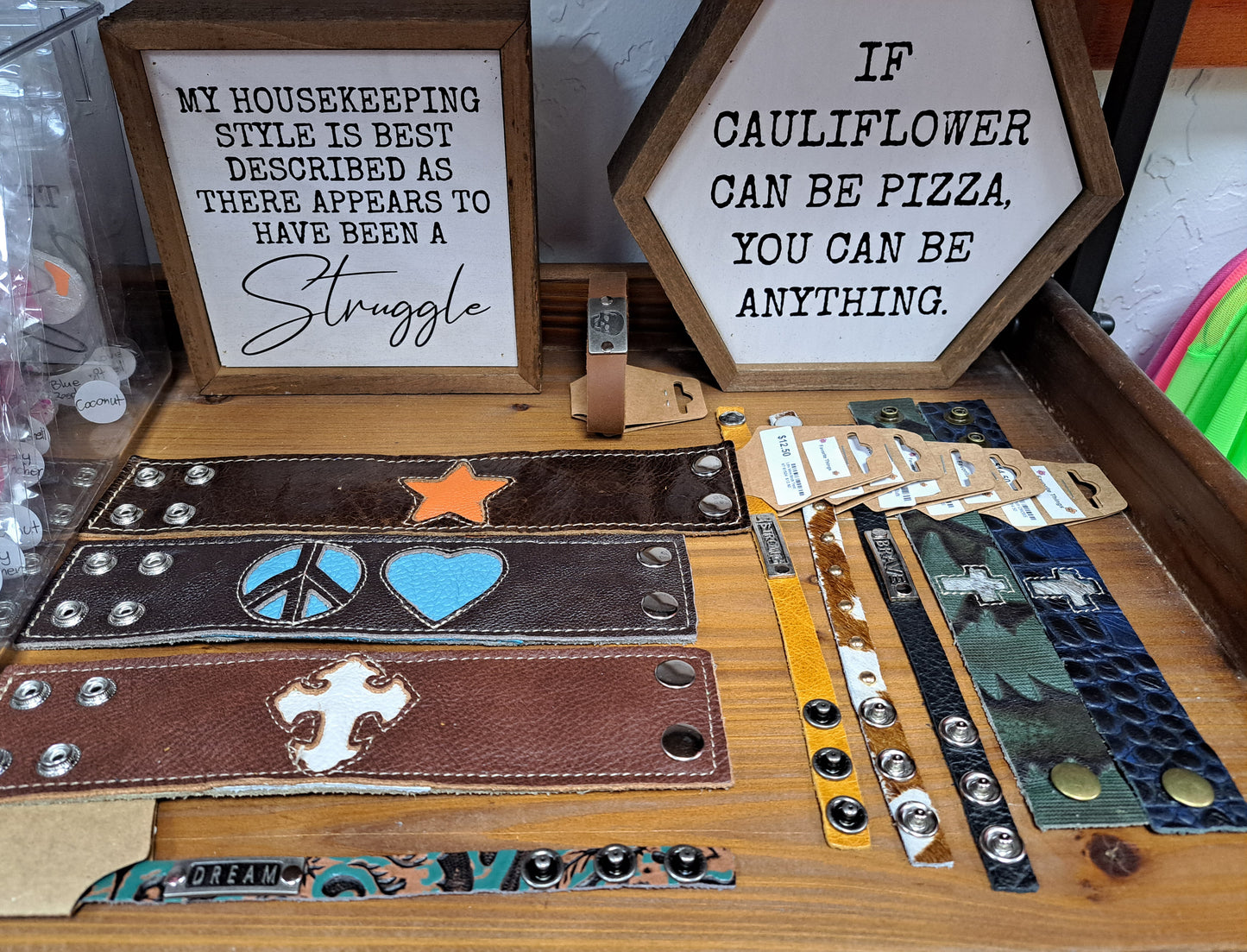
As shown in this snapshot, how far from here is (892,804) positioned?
0.57 meters

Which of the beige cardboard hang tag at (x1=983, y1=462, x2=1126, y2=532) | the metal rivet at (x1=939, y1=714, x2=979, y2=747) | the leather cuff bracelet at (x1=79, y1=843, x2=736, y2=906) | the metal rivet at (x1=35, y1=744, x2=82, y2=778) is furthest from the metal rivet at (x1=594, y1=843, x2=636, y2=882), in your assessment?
the beige cardboard hang tag at (x1=983, y1=462, x2=1126, y2=532)

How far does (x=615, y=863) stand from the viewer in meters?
0.53

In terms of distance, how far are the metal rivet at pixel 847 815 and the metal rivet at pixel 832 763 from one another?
0.06ft

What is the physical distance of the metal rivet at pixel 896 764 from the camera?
58 centimetres

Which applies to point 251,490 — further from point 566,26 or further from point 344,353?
point 566,26

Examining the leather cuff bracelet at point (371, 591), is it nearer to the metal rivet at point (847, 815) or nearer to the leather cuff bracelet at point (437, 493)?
the leather cuff bracelet at point (437, 493)

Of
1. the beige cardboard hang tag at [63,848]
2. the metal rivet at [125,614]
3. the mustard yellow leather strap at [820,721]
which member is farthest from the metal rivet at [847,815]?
the metal rivet at [125,614]

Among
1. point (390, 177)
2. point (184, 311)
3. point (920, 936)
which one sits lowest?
point (920, 936)

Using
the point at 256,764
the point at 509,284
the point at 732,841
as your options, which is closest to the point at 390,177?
the point at 509,284

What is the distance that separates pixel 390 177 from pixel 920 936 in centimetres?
71

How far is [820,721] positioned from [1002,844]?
5.0 inches

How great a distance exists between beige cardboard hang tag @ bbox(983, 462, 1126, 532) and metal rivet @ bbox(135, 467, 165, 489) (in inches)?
28.1

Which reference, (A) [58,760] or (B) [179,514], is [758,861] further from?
(B) [179,514]

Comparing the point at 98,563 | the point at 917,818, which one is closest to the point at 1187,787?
the point at 917,818
